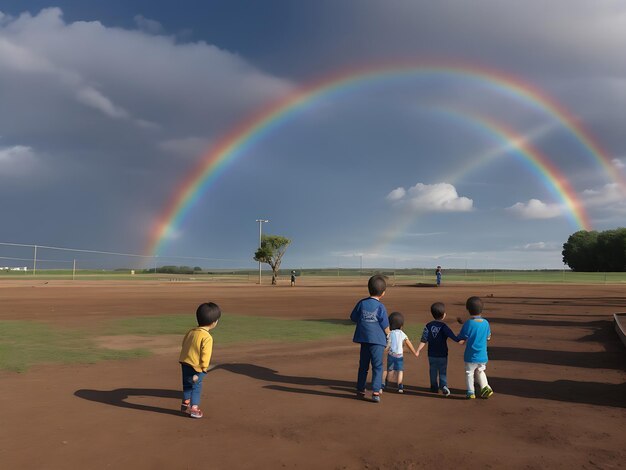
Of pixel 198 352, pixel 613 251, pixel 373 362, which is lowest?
pixel 373 362

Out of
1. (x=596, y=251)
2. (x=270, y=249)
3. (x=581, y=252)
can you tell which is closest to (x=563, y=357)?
(x=270, y=249)

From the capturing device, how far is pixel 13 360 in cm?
917

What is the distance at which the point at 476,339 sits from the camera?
21.5ft

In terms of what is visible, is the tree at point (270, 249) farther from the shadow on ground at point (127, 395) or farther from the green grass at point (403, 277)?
the shadow on ground at point (127, 395)

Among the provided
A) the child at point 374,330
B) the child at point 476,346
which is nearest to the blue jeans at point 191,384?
the child at point 374,330

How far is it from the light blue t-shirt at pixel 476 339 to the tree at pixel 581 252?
13062 centimetres

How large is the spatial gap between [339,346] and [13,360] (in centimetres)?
672

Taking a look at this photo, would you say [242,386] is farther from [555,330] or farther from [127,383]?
[555,330]

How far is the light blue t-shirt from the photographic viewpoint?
21.5 feet

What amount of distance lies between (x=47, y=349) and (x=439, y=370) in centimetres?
828

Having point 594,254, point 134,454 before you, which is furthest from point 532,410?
point 594,254

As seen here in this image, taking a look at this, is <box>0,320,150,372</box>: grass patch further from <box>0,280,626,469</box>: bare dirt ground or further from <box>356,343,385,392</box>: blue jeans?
<box>356,343,385,392</box>: blue jeans

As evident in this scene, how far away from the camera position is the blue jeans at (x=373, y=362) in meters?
6.38

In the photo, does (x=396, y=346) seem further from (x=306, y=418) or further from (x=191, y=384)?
(x=191, y=384)
